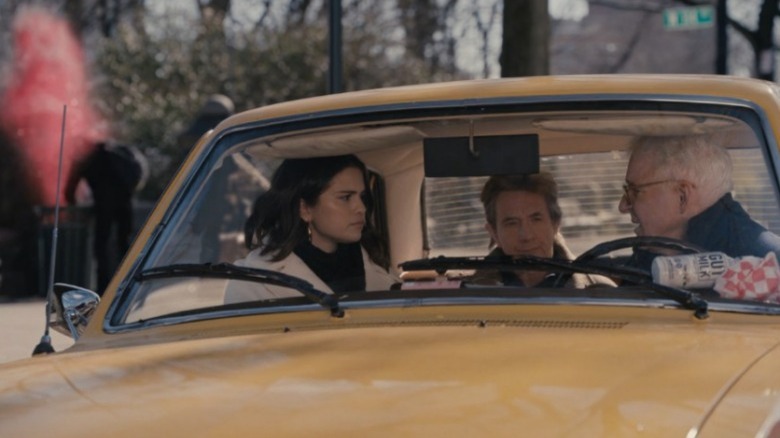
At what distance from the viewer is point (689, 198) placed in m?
3.94

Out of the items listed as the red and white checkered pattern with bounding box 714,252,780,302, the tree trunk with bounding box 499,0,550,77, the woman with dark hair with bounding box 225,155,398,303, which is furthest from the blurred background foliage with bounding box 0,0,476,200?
the red and white checkered pattern with bounding box 714,252,780,302

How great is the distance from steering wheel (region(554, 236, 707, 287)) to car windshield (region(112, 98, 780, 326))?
2cm

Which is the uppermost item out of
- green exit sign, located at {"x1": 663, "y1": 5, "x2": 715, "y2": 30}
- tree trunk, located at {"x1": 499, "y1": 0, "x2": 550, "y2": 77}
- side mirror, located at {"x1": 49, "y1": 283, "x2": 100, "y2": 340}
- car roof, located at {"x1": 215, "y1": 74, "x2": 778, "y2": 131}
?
green exit sign, located at {"x1": 663, "y1": 5, "x2": 715, "y2": 30}

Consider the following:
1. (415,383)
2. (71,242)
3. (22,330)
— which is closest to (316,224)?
(415,383)

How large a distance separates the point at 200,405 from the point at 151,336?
1105 millimetres

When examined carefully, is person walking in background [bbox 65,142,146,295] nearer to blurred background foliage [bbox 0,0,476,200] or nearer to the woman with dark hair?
blurred background foliage [bbox 0,0,476,200]

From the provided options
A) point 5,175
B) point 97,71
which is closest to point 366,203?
point 5,175

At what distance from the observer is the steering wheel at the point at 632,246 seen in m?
3.69

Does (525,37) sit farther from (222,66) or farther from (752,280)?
(752,280)

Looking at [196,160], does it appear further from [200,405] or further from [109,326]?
[200,405]

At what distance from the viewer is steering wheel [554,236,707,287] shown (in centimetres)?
369

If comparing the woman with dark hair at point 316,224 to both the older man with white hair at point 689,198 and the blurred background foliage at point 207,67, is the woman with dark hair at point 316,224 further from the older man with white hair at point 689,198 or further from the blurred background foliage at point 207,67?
the blurred background foliage at point 207,67

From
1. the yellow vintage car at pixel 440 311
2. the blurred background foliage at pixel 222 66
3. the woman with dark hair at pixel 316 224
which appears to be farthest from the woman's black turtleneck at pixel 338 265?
the blurred background foliage at pixel 222 66

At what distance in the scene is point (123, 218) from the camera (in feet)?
52.8
